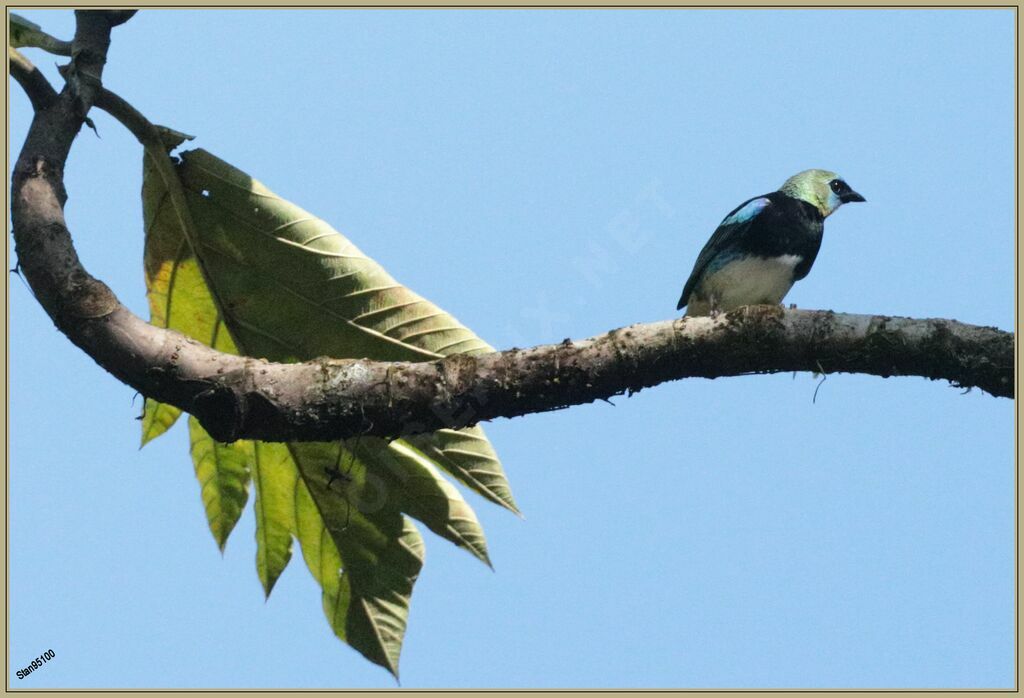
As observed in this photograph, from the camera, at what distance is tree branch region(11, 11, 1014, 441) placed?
3105 millimetres

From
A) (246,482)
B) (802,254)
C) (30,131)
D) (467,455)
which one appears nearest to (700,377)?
(467,455)

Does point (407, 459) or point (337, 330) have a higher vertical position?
point (337, 330)

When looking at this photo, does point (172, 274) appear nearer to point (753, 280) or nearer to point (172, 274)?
point (172, 274)

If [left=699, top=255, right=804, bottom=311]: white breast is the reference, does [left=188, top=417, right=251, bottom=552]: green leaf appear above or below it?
below

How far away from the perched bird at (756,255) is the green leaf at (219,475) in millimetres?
2722

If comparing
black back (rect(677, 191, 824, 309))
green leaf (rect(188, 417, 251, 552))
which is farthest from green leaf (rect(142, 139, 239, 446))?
black back (rect(677, 191, 824, 309))

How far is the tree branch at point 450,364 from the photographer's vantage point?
3.11 metres

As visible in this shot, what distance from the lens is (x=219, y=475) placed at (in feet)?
14.3

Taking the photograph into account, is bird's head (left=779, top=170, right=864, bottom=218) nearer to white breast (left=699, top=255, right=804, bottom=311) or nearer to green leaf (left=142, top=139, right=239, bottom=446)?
white breast (left=699, top=255, right=804, bottom=311)

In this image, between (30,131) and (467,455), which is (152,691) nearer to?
(467,455)

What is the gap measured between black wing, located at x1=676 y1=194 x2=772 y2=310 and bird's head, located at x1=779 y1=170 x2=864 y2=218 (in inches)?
14.5

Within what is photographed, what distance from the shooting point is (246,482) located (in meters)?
4.36

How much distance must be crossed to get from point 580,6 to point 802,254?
2.32 metres

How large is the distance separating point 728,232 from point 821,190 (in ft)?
3.19
